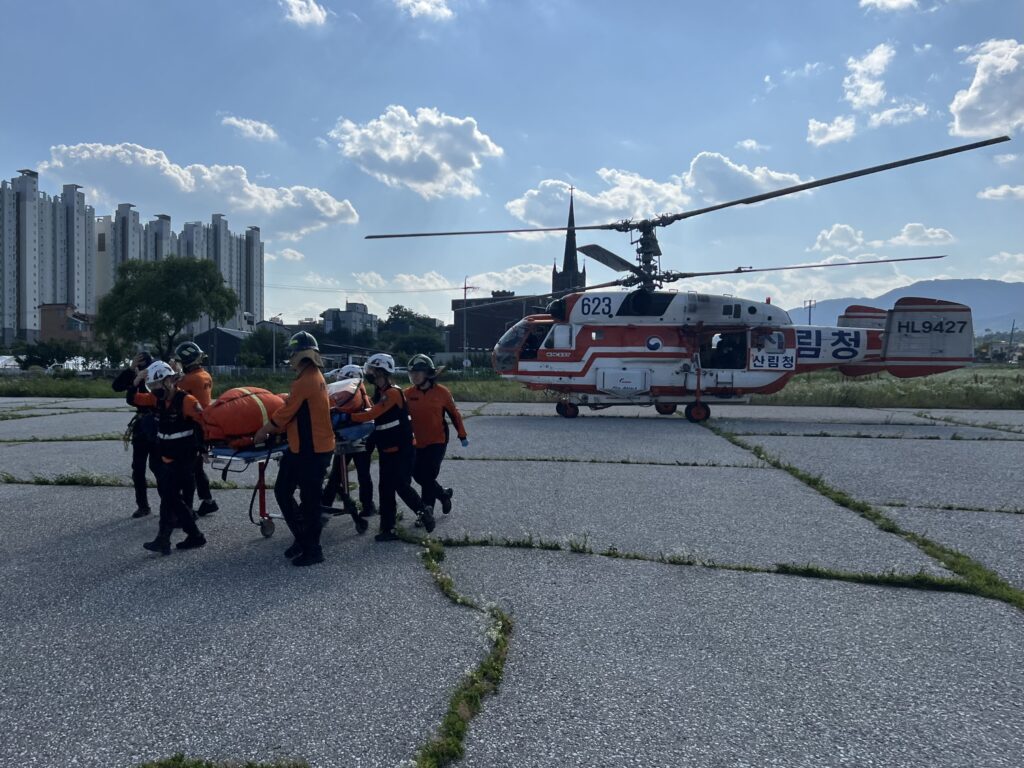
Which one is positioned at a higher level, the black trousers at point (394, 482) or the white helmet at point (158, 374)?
the white helmet at point (158, 374)

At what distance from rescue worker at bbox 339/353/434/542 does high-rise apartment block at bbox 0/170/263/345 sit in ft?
223

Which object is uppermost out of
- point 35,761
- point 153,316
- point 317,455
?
point 153,316

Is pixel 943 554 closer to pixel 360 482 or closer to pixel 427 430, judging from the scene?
pixel 427 430

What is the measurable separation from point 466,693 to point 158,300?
44.2 m

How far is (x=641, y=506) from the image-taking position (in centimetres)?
740

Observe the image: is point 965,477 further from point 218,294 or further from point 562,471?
point 218,294

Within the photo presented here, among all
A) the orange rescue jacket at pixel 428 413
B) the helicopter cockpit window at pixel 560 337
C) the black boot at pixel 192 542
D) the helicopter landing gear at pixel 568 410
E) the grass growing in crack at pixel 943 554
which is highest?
the helicopter cockpit window at pixel 560 337

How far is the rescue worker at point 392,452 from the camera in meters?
6.10

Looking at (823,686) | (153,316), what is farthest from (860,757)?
(153,316)

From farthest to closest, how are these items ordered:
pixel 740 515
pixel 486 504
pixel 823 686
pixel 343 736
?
pixel 486 504 < pixel 740 515 < pixel 823 686 < pixel 343 736

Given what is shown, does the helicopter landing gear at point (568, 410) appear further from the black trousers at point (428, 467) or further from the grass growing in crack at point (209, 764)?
the grass growing in crack at point (209, 764)

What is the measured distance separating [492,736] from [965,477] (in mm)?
8658

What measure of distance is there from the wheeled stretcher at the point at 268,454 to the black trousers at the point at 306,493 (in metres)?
0.35

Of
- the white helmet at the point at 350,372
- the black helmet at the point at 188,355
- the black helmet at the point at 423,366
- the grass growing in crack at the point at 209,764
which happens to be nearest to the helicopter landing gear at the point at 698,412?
the black helmet at the point at 423,366
